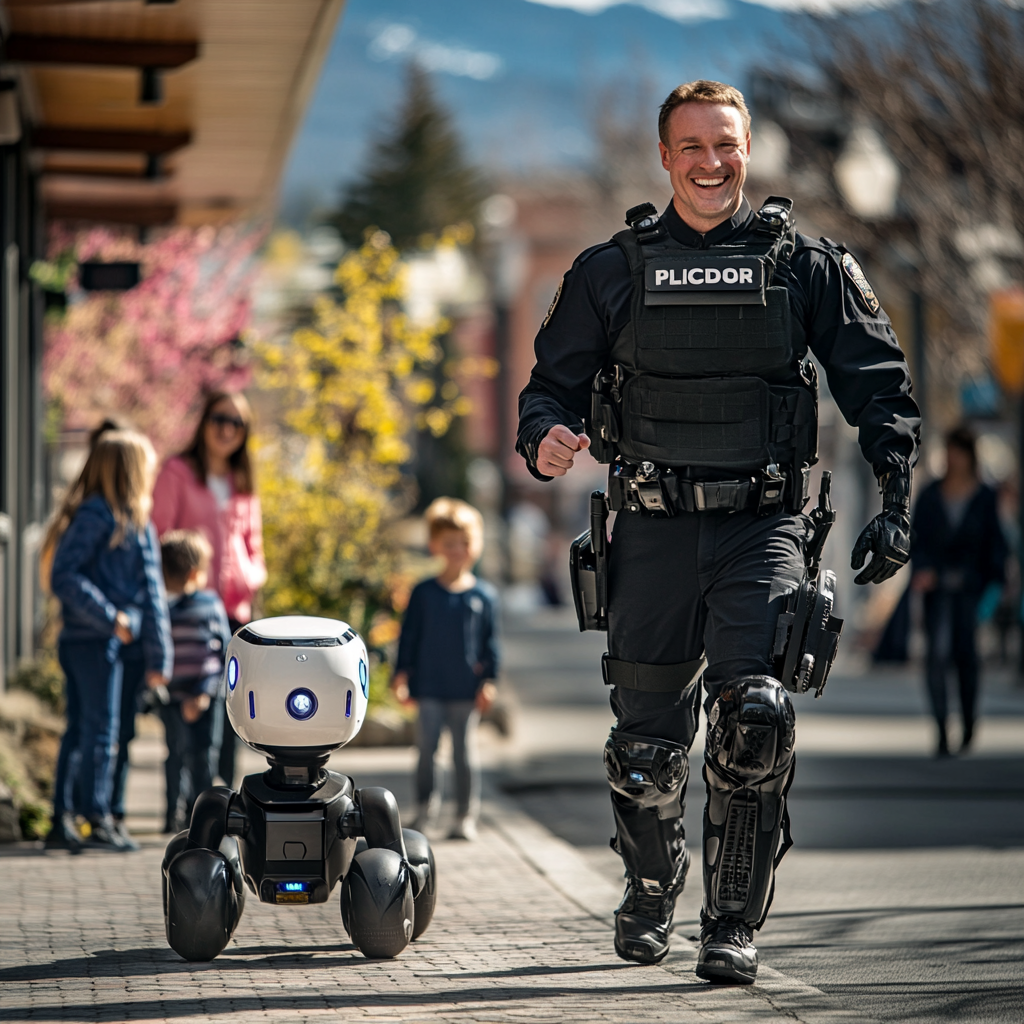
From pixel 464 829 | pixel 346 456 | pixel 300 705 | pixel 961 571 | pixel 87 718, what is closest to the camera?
pixel 300 705

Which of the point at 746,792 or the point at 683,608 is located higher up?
the point at 683,608

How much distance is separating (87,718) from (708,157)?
3.64 meters

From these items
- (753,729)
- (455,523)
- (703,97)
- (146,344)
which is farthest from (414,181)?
(753,729)

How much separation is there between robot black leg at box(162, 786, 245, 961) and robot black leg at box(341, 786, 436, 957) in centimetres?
30

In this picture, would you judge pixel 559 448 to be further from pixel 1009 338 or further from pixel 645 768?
pixel 1009 338

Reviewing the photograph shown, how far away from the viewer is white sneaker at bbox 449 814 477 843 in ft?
25.6

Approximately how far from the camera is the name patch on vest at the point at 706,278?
4.83 meters

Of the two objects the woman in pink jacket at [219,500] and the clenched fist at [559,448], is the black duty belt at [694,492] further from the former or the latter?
the woman in pink jacket at [219,500]

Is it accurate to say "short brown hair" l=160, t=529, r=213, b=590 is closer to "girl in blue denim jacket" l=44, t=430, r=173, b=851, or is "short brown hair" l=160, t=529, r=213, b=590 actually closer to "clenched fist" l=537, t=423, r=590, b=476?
"girl in blue denim jacket" l=44, t=430, r=173, b=851

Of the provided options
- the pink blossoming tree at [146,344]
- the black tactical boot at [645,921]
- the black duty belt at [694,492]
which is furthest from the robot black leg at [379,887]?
the pink blossoming tree at [146,344]

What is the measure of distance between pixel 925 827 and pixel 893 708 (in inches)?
238

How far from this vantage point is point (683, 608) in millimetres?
4906

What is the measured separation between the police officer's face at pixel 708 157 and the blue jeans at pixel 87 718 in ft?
11.1

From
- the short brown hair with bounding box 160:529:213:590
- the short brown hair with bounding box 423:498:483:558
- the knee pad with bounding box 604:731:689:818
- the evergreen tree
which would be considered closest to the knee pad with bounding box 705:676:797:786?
the knee pad with bounding box 604:731:689:818
